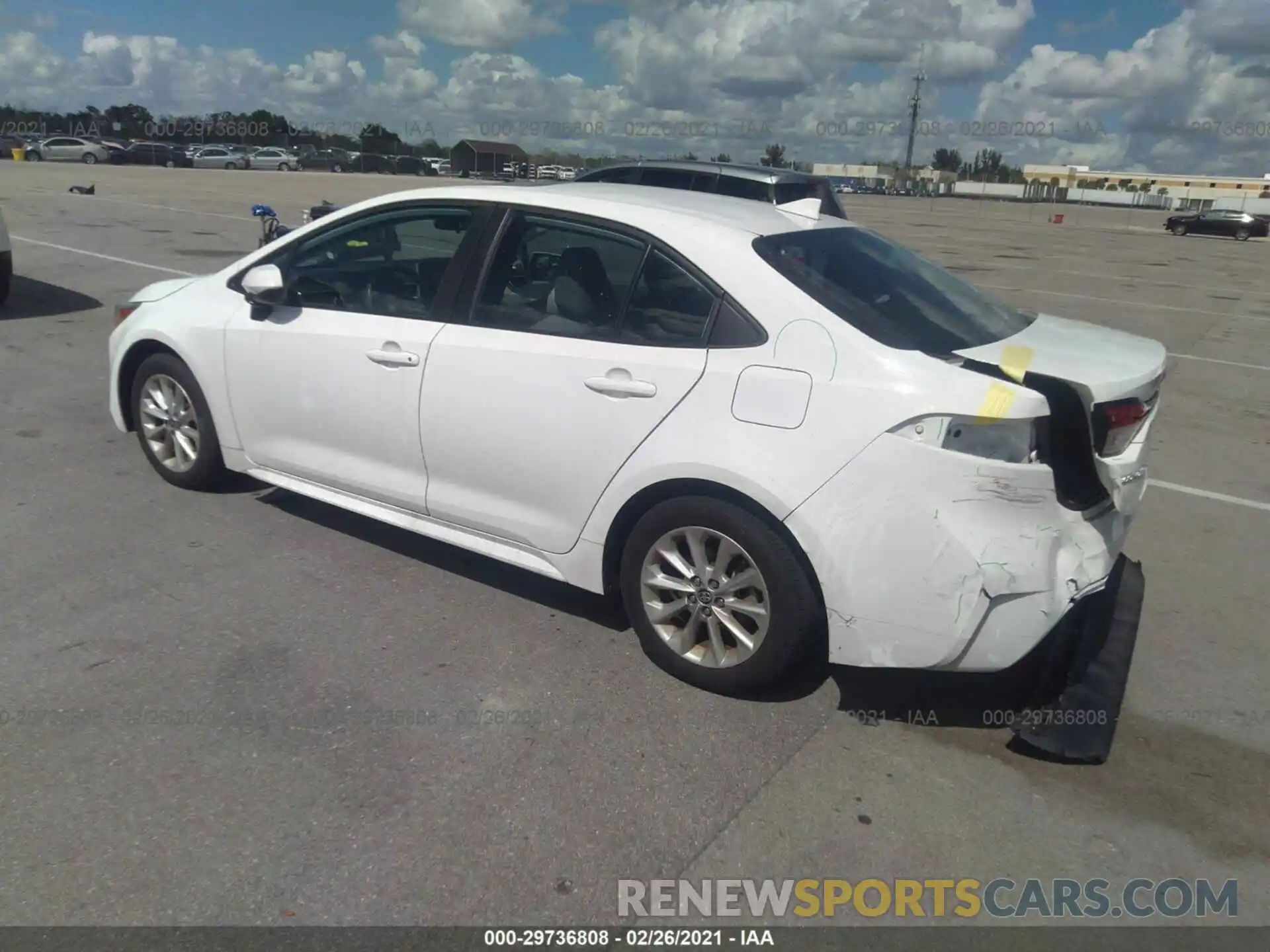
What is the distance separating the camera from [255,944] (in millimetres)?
2428

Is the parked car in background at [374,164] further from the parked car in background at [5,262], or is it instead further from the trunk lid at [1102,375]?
the trunk lid at [1102,375]

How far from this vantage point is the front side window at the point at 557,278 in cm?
374

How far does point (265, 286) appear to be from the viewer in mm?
4422

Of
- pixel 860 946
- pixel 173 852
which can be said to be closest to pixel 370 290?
pixel 173 852

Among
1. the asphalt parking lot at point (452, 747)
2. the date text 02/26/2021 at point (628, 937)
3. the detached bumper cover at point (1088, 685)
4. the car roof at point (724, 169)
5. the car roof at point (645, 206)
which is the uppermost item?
the car roof at point (724, 169)

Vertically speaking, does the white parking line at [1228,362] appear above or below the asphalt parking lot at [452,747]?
above

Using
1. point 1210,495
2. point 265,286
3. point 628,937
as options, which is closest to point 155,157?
point 265,286

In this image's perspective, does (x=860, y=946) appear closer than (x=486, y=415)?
Yes

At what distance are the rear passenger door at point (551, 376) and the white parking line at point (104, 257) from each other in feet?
28.6

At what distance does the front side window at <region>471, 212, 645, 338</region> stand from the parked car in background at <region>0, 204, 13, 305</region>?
26.2 feet

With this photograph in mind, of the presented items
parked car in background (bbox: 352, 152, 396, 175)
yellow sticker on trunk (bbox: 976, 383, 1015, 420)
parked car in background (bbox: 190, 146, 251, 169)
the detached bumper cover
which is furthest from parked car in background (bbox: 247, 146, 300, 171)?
yellow sticker on trunk (bbox: 976, 383, 1015, 420)

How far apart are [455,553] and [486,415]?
1.09m

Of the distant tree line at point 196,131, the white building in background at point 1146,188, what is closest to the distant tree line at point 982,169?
the white building in background at point 1146,188

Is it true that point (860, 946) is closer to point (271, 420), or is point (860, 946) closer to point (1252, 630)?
point (1252, 630)
